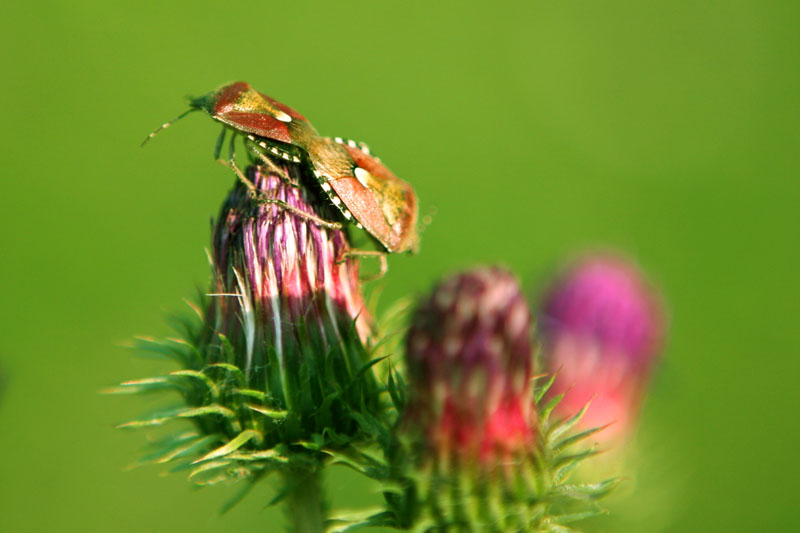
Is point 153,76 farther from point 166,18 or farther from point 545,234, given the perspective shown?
point 545,234

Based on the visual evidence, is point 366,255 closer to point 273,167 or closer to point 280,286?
point 280,286

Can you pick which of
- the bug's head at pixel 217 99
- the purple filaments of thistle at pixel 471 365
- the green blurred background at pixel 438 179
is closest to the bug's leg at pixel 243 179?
the bug's head at pixel 217 99

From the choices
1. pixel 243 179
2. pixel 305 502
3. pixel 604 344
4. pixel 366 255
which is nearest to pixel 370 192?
pixel 366 255

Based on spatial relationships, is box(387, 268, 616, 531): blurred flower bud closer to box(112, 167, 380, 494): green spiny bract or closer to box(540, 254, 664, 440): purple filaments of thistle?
box(112, 167, 380, 494): green spiny bract

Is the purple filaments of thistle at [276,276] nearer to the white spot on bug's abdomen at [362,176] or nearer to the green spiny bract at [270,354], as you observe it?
the green spiny bract at [270,354]

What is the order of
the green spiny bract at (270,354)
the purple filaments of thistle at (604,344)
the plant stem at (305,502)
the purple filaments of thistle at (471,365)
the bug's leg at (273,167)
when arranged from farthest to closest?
the purple filaments of thistle at (604,344), the bug's leg at (273,167), the plant stem at (305,502), the green spiny bract at (270,354), the purple filaments of thistle at (471,365)

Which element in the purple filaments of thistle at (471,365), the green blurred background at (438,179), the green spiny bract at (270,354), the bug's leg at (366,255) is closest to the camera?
the purple filaments of thistle at (471,365)

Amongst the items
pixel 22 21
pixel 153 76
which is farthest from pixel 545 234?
pixel 22 21
